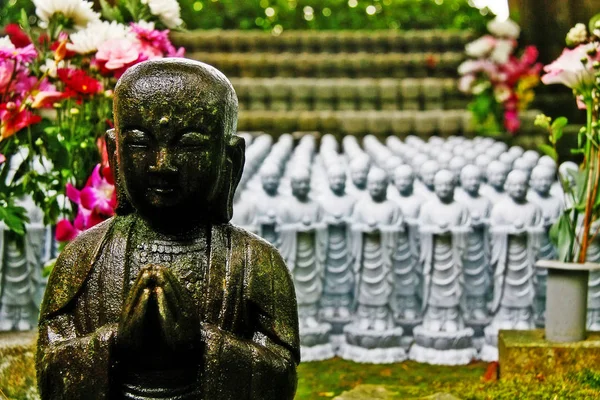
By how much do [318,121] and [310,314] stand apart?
427 centimetres

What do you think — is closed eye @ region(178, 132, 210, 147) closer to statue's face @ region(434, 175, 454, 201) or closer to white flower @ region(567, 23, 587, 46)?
white flower @ region(567, 23, 587, 46)

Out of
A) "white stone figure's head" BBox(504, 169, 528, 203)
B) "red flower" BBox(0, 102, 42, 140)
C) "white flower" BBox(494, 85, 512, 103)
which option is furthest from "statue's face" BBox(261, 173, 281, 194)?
"white flower" BBox(494, 85, 512, 103)

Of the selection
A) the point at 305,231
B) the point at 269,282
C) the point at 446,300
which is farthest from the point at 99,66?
the point at 446,300

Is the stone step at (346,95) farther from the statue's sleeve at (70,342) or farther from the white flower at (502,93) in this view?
the statue's sleeve at (70,342)

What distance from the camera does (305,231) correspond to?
3854 millimetres

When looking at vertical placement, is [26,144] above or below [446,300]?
above

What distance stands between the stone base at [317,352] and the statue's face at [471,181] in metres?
1.02

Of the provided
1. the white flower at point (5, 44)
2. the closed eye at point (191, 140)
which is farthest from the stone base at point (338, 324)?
the closed eye at point (191, 140)

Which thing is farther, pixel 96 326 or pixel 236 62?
pixel 236 62

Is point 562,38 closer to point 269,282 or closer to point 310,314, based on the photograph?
point 310,314

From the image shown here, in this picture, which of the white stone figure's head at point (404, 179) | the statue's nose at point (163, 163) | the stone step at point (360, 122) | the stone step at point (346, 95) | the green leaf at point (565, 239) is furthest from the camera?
the stone step at point (346, 95)

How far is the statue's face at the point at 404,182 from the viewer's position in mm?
4070

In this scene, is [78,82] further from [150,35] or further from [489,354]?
[489,354]

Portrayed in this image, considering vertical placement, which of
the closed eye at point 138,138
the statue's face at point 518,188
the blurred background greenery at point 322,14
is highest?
the blurred background greenery at point 322,14
